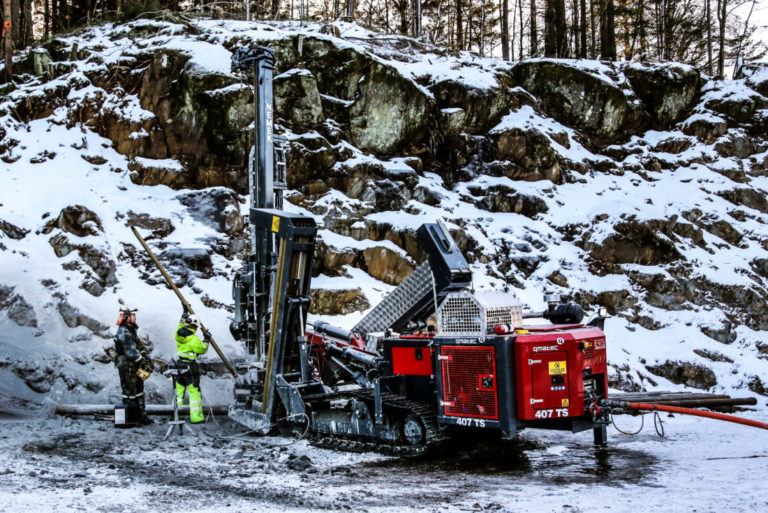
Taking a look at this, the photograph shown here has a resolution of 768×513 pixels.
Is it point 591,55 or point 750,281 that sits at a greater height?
point 591,55

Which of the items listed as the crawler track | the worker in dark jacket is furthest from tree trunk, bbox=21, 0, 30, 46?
the crawler track

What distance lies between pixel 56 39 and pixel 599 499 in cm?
1957

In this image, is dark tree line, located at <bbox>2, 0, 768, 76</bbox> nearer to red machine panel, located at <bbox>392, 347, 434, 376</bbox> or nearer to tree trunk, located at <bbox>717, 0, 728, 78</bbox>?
tree trunk, located at <bbox>717, 0, 728, 78</bbox>

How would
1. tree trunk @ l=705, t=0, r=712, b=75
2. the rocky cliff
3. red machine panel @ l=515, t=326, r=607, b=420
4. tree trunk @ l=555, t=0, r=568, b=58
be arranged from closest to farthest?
red machine panel @ l=515, t=326, r=607, b=420
the rocky cliff
tree trunk @ l=555, t=0, r=568, b=58
tree trunk @ l=705, t=0, r=712, b=75

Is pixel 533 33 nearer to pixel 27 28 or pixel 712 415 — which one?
pixel 27 28

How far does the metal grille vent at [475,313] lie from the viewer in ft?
23.8

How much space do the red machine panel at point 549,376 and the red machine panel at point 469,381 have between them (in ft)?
0.97

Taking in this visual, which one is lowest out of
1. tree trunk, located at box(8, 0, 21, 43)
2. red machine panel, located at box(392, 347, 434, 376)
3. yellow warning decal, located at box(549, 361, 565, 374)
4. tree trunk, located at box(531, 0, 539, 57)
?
red machine panel, located at box(392, 347, 434, 376)

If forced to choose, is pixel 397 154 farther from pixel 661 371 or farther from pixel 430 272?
pixel 430 272

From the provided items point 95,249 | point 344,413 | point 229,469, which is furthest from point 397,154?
point 229,469

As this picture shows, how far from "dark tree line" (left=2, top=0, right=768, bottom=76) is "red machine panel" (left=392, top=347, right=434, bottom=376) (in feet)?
54.4

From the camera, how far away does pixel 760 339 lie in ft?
49.5

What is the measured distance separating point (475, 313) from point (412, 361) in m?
1.37

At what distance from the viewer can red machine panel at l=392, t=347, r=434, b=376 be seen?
8078mm
